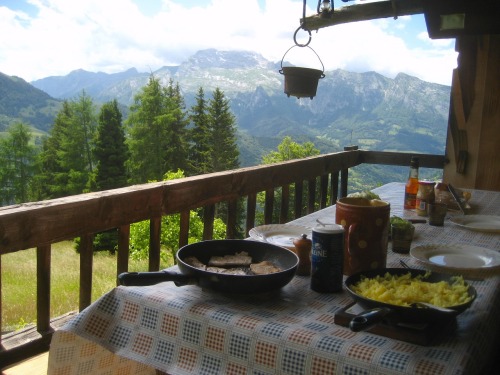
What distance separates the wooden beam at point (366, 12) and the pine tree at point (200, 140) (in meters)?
23.9

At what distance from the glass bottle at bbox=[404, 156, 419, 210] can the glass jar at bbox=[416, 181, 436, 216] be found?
7 cm

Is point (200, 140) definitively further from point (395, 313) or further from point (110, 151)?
point (395, 313)

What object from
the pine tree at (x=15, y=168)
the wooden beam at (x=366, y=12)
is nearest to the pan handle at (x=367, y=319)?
the wooden beam at (x=366, y=12)

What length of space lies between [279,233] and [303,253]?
0.35 m

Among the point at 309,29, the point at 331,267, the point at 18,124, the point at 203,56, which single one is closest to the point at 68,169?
the point at 18,124

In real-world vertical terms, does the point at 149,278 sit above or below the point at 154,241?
above

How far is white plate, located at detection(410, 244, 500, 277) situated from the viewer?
1.14 m

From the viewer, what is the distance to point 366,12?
3.25 m

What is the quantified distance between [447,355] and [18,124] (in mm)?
35059

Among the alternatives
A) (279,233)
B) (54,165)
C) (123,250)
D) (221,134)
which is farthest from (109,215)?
(54,165)

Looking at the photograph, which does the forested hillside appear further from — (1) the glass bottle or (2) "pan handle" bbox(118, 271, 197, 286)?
(2) "pan handle" bbox(118, 271, 197, 286)

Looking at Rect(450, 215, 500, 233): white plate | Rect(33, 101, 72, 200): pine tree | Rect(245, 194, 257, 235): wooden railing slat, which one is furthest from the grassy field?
Rect(450, 215, 500, 233): white plate

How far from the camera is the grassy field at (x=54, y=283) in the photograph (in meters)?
16.9

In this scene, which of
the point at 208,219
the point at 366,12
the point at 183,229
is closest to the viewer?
the point at 183,229
